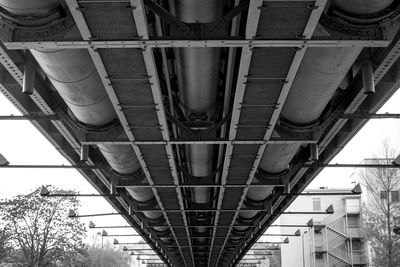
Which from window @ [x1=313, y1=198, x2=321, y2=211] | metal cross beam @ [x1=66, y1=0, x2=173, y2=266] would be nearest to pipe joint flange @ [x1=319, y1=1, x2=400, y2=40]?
metal cross beam @ [x1=66, y1=0, x2=173, y2=266]

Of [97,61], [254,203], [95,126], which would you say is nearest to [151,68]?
[97,61]

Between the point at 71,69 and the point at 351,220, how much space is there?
171ft

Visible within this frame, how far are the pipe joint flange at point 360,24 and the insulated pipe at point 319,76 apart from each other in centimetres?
8

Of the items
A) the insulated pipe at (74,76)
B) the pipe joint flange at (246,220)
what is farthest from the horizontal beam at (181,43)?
the pipe joint flange at (246,220)

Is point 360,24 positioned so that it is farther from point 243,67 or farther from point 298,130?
point 298,130

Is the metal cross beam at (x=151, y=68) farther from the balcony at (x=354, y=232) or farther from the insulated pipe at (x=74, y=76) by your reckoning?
the balcony at (x=354, y=232)

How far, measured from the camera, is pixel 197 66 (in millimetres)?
8164

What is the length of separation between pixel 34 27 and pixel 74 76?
1296 mm

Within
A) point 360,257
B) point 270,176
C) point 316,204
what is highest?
point 316,204

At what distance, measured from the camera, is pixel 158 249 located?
32.8 meters

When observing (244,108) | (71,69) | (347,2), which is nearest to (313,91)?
(244,108)

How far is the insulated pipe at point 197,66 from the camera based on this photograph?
6.98 metres

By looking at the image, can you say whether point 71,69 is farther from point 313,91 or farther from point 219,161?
point 219,161

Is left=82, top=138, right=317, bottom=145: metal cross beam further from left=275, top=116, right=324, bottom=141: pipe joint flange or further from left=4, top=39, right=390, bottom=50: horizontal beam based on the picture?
left=4, top=39, right=390, bottom=50: horizontal beam
